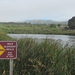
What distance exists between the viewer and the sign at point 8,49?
9.47 ft

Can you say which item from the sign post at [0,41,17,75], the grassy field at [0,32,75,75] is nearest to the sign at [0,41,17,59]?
the sign post at [0,41,17,75]

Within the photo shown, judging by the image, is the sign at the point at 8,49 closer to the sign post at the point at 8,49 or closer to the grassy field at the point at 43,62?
the sign post at the point at 8,49

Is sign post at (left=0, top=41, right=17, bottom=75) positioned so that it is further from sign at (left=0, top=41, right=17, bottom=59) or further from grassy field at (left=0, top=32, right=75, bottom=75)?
grassy field at (left=0, top=32, right=75, bottom=75)

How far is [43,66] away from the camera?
146 inches

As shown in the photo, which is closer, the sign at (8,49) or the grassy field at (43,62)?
the sign at (8,49)

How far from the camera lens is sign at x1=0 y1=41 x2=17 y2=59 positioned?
9.47 ft

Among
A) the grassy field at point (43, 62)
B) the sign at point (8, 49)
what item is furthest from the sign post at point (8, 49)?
the grassy field at point (43, 62)

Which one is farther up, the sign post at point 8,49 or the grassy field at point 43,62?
the sign post at point 8,49

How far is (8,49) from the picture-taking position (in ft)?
9.52

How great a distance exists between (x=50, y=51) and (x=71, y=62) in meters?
0.73

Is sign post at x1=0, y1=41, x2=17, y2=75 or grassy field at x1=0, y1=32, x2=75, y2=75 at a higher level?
sign post at x1=0, y1=41, x2=17, y2=75

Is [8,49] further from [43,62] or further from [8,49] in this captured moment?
[43,62]

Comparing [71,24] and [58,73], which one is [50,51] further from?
[71,24]

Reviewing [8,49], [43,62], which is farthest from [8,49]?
[43,62]
